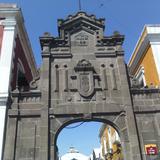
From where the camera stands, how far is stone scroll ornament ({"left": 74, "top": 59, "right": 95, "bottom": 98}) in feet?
41.7

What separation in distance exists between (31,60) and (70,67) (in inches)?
276

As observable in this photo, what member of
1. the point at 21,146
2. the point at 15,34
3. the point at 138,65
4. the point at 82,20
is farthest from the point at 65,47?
the point at 138,65

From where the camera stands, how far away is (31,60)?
1977 centimetres

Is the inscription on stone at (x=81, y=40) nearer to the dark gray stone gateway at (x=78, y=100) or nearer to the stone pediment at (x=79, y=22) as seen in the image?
the dark gray stone gateway at (x=78, y=100)

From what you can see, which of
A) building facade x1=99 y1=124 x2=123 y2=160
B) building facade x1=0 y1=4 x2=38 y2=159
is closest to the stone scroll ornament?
building facade x1=0 y1=4 x2=38 y2=159

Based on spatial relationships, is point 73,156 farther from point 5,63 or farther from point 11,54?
point 5,63

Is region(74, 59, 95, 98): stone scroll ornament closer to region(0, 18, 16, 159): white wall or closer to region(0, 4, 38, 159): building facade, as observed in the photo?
region(0, 4, 38, 159): building facade

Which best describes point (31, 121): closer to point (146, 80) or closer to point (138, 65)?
point (146, 80)

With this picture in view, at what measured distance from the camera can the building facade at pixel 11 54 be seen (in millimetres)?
12078

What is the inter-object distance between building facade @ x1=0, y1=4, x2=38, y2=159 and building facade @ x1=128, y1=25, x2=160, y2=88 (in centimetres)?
755

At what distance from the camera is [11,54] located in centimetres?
1366

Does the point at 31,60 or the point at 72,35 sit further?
the point at 31,60

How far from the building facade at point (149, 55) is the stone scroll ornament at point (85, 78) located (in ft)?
12.4

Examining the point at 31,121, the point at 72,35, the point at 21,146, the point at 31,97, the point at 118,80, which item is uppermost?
the point at 72,35
